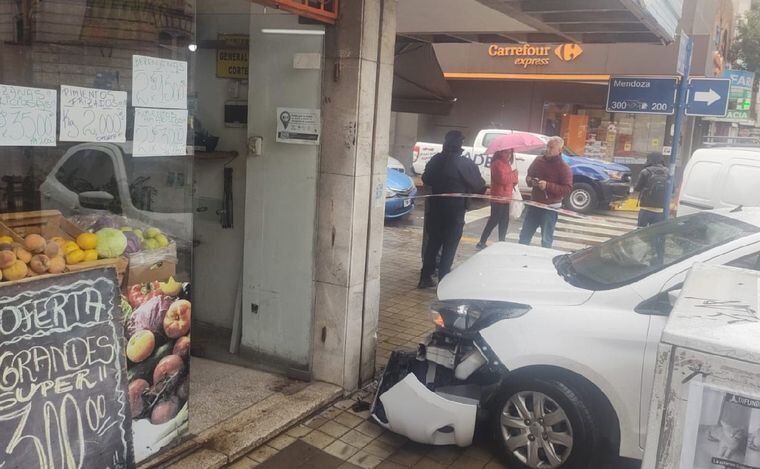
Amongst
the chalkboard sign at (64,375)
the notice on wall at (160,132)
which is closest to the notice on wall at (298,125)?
the notice on wall at (160,132)

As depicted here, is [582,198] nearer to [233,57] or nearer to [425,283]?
[425,283]

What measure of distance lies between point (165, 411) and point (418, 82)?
20.1ft

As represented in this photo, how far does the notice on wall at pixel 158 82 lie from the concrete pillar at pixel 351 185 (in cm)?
123

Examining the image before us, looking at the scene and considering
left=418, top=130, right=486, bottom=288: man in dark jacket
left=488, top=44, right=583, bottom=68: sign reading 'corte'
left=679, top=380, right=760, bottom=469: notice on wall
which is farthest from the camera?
left=488, top=44, right=583, bottom=68: sign reading 'corte'

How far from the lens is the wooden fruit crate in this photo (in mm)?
3229

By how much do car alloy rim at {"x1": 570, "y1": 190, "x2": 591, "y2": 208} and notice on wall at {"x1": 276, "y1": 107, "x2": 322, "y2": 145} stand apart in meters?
12.8

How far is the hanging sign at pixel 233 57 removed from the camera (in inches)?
215

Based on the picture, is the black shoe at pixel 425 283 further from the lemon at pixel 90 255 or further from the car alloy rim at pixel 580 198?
the car alloy rim at pixel 580 198

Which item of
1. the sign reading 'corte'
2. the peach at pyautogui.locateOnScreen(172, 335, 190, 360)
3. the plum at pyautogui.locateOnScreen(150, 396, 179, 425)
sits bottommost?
the plum at pyautogui.locateOnScreen(150, 396, 179, 425)

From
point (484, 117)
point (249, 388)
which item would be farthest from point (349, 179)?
point (484, 117)

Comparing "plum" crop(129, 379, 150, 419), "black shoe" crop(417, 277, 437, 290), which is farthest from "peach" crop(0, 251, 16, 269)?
"black shoe" crop(417, 277, 437, 290)

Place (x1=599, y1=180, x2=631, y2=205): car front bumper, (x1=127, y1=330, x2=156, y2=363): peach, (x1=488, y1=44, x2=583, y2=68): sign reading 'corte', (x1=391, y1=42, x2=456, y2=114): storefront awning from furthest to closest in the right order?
(x1=488, y1=44, x2=583, y2=68): sign reading 'corte'
(x1=599, y1=180, x2=631, y2=205): car front bumper
(x1=391, y1=42, x2=456, y2=114): storefront awning
(x1=127, y1=330, x2=156, y2=363): peach

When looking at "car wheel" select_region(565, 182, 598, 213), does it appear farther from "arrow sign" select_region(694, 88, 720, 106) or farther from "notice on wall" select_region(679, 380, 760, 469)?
"notice on wall" select_region(679, 380, 760, 469)

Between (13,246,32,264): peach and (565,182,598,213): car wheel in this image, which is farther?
(565,182,598,213): car wheel
